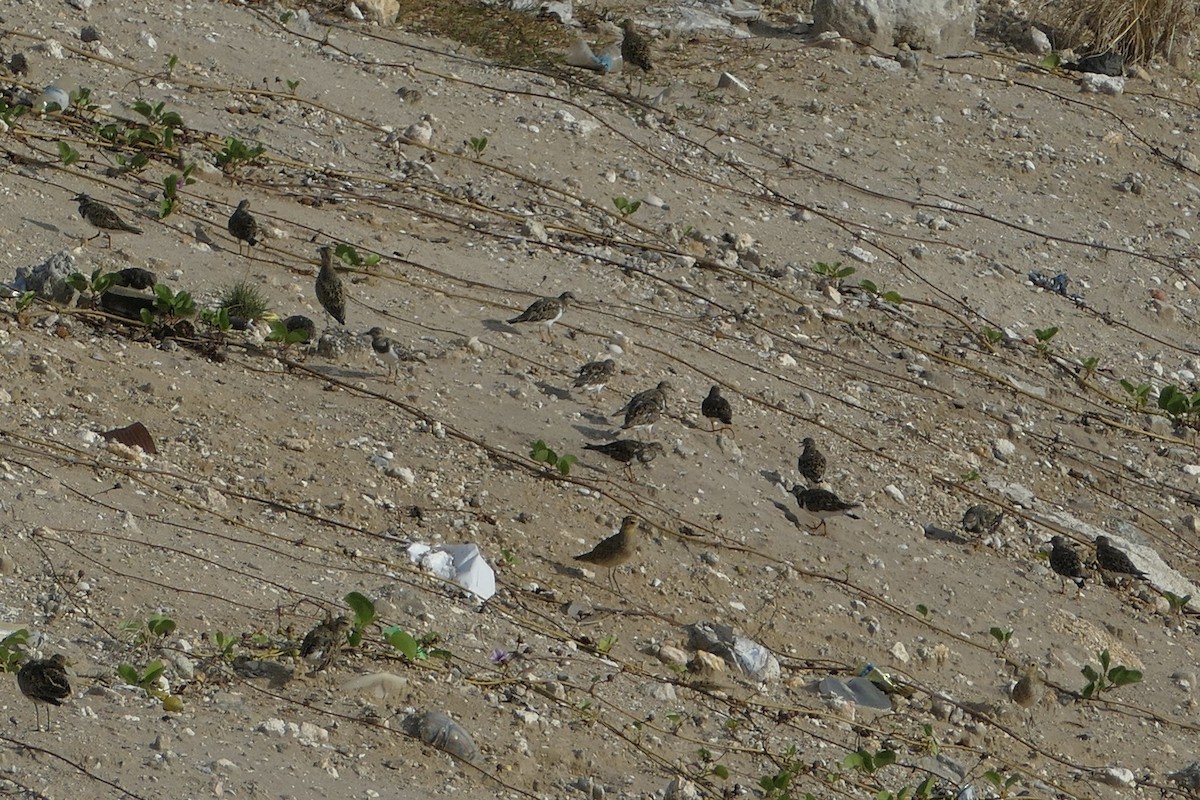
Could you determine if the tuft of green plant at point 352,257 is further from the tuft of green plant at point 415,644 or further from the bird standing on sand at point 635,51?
the bird standing on sand at point 635,51

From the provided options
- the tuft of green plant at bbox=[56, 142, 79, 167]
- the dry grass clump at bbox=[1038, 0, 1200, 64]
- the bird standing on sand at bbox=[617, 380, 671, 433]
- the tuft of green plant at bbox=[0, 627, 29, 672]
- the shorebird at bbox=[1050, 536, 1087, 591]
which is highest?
the dry grass clump at bbox=[1038, 0, 1200, 64]

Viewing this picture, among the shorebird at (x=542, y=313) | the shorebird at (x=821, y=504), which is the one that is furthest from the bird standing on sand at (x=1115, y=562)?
the shorebird at (x=542, y=313)

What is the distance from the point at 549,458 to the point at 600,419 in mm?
683

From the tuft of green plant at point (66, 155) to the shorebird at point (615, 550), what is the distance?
13.2 ft

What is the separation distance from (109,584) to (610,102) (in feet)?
22.5

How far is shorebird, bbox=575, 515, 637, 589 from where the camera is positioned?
6855 millimetres

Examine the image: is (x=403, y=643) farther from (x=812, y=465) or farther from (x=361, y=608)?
(x=812, y=465)

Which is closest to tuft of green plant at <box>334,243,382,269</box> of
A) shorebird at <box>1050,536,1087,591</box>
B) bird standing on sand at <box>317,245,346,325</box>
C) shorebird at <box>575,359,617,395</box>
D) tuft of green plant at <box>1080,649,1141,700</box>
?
bird standing on sand at <box>317,245,346,325</box>

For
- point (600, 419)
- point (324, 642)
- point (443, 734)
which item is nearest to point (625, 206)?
point (600, 419)

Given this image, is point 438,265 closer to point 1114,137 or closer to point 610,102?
point 610,102

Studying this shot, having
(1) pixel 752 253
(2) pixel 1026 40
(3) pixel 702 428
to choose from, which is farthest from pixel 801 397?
(2) pixel 1026 40

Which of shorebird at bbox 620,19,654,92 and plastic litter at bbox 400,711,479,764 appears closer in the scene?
plastic litter at bbox 400,711,479,764

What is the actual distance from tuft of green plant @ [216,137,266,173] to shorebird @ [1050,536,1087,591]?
5.11 metres

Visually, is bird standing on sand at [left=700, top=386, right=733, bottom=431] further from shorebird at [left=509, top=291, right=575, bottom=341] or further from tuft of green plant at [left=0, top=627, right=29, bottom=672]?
tuft of green plant at [left=0, top=627, right=29, bottom=672]
